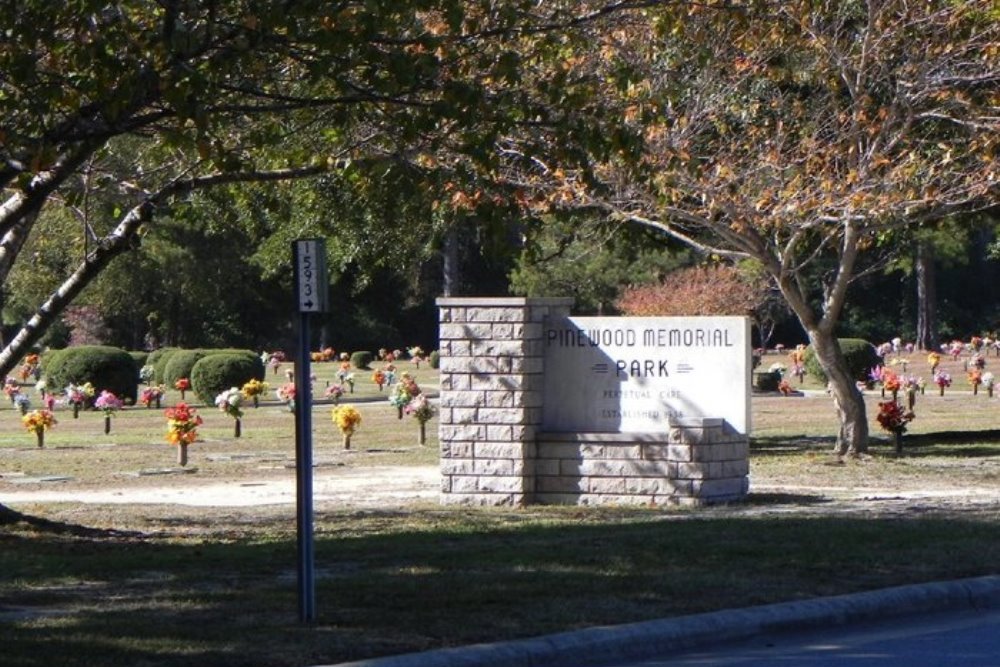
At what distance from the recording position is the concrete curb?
27.0 feet

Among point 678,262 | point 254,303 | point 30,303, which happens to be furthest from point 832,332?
point 254,303

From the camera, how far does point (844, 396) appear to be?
21094 mm

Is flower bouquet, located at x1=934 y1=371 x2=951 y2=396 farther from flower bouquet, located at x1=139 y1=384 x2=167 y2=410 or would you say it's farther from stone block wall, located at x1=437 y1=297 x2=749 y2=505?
stone block wall, located at x1=437 y1=297 x2=749 y2=505

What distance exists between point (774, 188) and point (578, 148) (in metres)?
7.43

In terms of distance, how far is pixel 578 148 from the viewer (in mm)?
11211

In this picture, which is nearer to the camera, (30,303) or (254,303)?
(30,303)

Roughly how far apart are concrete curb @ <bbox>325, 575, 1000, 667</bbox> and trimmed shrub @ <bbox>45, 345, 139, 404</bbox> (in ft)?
100.0

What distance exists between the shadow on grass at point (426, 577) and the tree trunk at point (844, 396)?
6.65m

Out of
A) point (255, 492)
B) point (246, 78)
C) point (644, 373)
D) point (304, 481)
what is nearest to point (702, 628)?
point (304, 481)

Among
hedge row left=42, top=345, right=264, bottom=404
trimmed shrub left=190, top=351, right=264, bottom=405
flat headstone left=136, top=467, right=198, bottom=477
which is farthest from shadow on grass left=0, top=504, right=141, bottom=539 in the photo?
A: hedge row left=42, top=345, right=264, bottom=404

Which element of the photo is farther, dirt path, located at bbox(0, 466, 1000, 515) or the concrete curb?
dirt path, located at bbox(0, 466, 1000, 515)

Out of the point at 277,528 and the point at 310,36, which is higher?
the point at 310,36

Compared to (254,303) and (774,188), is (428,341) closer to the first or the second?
(254,303)

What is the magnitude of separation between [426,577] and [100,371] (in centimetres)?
2936
